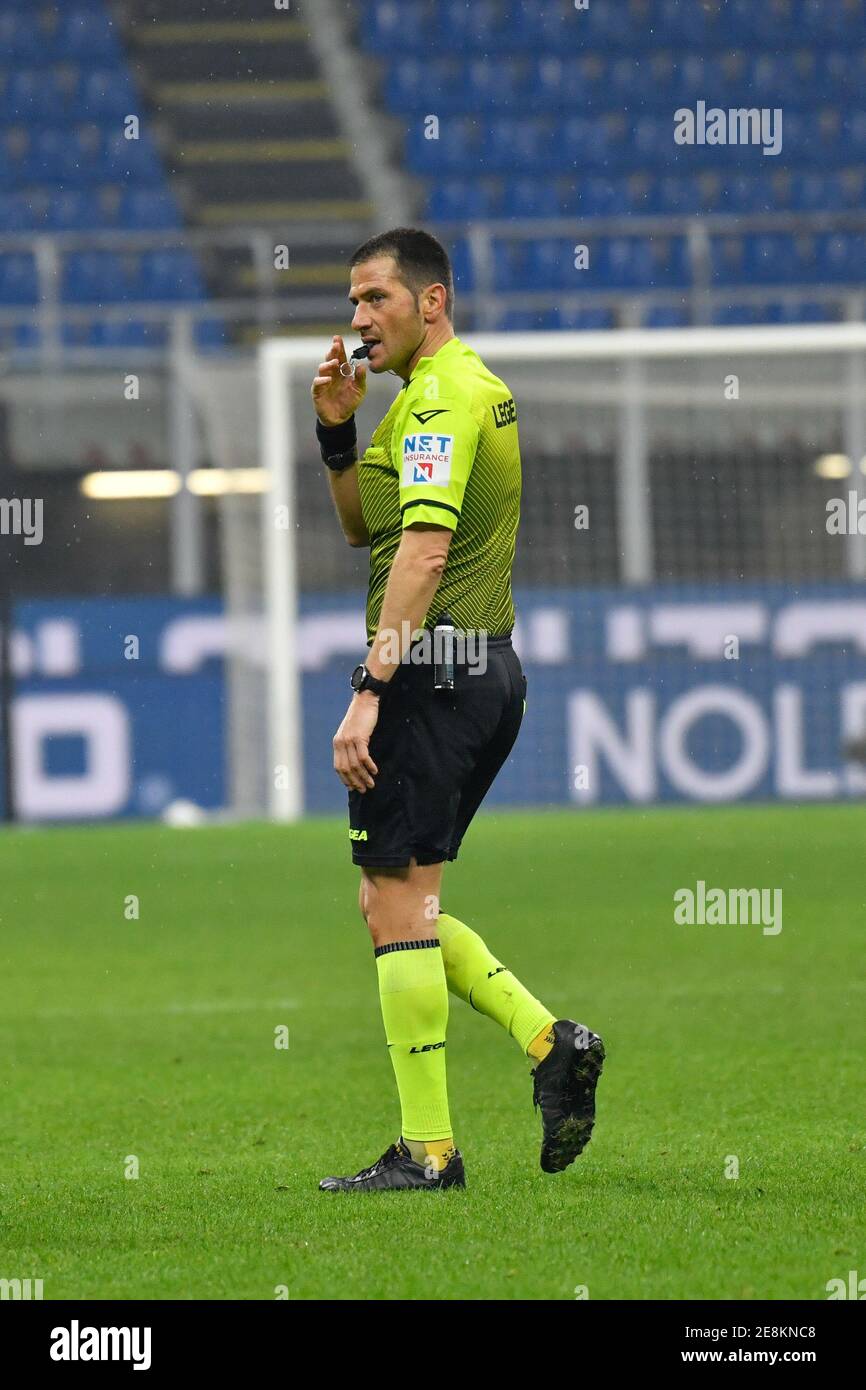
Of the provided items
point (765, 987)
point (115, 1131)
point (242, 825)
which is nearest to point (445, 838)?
point (115, 1131)

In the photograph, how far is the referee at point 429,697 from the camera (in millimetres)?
3809

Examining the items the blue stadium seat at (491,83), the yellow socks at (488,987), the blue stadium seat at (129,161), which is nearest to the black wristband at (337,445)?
the yellow socks at (488,987)

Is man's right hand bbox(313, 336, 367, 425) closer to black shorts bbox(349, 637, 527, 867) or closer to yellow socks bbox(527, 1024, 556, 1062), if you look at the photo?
black shorts bbox(349, 637, 527, 867)

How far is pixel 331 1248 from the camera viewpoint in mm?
3363

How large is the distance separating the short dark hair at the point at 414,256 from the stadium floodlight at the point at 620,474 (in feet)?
27.9

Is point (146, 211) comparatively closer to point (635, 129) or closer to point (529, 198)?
point (529, 198)

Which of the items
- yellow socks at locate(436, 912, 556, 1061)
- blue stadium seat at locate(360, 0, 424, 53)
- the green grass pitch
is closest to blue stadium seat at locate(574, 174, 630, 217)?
blue stadium seat at locate(360, 0, 424, 53)

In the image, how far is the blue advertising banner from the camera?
12555 millimetres

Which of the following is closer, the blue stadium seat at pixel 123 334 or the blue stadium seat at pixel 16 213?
the blue stadium seat at pixel 123 334

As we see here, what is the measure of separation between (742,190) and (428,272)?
13.3 meters

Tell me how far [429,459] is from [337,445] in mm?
425

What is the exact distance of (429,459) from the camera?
12.5 ft

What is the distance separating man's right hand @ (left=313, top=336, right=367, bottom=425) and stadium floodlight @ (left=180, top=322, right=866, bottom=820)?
27.5 ft

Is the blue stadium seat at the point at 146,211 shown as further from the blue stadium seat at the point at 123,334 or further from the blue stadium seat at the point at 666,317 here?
the blue stadium seat at the point at 666,317
